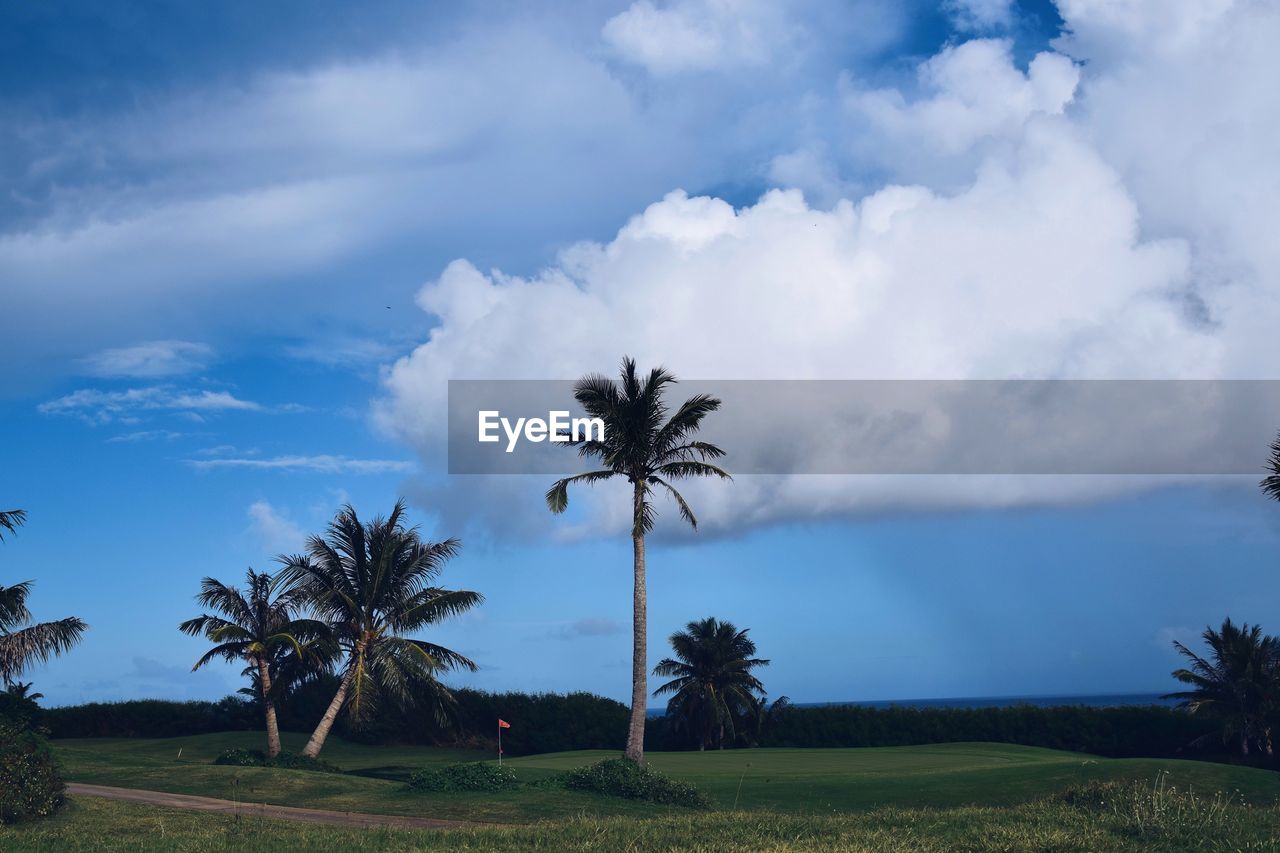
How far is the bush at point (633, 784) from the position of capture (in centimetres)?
2342

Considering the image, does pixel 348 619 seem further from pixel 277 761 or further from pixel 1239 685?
pixel 1239 685

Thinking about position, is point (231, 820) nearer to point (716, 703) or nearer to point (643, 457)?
point (643, 457)

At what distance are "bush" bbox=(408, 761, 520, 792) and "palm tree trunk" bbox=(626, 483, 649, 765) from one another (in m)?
4.23

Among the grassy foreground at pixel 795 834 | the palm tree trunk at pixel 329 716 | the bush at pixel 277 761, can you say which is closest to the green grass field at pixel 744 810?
the grassy foreground at pixel 795 834

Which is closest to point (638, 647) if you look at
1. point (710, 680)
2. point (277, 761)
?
point (277, 761)

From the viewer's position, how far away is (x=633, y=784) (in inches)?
946

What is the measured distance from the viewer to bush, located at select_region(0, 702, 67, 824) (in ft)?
55.6

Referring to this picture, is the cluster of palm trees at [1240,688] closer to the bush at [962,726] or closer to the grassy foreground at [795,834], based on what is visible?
the bush at [962,726]

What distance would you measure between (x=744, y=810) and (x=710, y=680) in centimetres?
3305

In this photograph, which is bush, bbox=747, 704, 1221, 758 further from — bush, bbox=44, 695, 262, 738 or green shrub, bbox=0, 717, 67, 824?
green shrub, bbox=0, 717, 67, 824

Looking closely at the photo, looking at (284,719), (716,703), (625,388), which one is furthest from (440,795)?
(284,719)

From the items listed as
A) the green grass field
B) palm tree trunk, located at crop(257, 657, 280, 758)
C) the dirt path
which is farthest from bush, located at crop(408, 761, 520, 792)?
palm tree trunk, located at crop(257, 657, 280, 758)

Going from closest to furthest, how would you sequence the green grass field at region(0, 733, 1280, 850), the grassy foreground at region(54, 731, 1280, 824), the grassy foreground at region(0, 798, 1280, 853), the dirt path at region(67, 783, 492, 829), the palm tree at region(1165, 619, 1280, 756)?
the grassy foreground at region(0, 798, 1280, 853), the green grass field at region(0, 733, 1280, 850), the dirt path at region(67, 783, 492, 829), the grassy foreground at region(54, 731, 1280, 824), the palm tree at region(1165, 619, 1280, 756)

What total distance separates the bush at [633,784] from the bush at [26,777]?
35.8 ft
